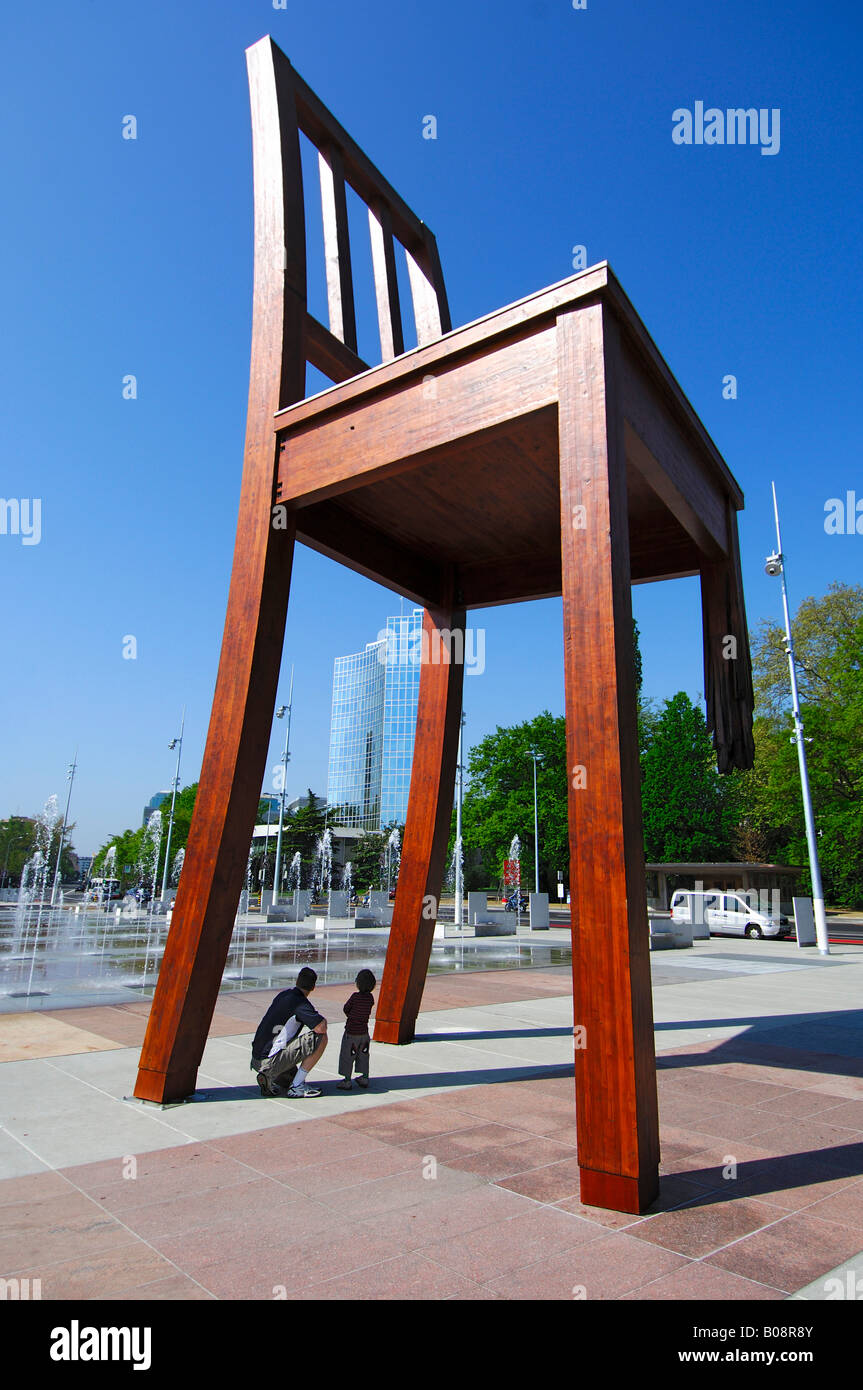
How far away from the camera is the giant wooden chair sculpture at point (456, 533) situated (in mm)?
4137

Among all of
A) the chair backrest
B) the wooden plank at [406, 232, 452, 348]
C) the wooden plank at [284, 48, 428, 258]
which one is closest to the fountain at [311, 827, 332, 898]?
the wooden plank at [406, 232, 452, 348]

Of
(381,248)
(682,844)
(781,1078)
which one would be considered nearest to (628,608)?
(781,1078)

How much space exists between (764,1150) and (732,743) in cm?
309

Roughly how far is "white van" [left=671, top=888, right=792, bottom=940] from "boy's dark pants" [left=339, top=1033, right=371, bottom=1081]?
75.6 ft

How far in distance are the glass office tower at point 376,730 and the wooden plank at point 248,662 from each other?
8122cm

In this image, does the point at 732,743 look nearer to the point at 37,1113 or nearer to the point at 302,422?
the point at 302,422

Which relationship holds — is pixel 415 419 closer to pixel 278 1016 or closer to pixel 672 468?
pixel 672 468

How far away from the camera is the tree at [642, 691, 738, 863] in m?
47.1

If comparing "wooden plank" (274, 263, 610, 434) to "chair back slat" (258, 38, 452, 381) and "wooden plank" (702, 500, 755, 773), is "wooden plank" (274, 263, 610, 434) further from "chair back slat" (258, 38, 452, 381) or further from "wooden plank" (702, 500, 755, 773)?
"wooden plank" (702, 500, 755, 773)

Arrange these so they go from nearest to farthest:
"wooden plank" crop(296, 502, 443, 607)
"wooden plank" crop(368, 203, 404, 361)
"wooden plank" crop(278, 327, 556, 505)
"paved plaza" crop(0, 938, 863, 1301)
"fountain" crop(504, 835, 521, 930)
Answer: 1. "paved plaza" crop(0, 938, 863, 1301)
2. "wooden plank" crop(278, 327, 556, 505)
3. "wooden plank" crop(296, 502, 443, 607)
4. "wooden plank" crop(368, 203, 404, 361)
5. "fountain" crop(504, 835, 521, 930)

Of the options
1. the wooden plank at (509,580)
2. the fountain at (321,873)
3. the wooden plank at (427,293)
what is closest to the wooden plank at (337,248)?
the wooden plank at (427,293)

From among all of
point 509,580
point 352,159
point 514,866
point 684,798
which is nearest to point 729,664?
point 509,580

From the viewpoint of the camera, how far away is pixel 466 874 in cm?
5647
